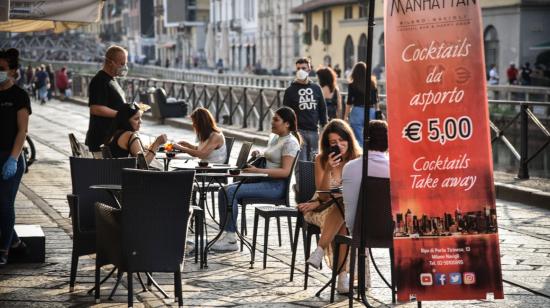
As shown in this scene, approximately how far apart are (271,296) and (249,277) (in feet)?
2.49

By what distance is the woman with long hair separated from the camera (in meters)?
15.9

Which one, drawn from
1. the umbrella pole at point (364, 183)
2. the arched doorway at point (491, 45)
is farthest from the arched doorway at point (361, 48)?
the umbrella pole at point (364, 183)

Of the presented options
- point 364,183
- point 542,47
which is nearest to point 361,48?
point 542,47

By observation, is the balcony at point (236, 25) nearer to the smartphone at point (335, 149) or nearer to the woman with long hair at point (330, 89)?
the woman with long hair at point (330, 89)

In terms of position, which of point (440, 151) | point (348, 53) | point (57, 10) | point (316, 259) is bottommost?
point (316, 259)

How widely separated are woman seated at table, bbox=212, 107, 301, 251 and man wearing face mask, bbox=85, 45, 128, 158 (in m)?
1.43

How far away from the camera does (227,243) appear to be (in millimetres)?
10391

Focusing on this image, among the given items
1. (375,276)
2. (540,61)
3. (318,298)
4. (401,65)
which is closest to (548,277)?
(375,276)

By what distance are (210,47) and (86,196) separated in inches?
3880

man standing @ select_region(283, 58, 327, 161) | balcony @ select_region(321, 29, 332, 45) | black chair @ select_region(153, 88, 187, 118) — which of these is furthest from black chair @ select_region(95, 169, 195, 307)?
balcony @ select_region(321, 29, 332, 45)

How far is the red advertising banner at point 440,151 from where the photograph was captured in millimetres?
6617

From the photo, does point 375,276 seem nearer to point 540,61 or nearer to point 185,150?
point 185,150

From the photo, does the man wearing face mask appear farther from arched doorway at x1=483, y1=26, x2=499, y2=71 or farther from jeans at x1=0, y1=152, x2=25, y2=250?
arched doorway at x1=483, y1=26, x2=499, y2=71

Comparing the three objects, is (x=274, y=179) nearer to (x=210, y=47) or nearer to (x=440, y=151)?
(x=440, y=151)
